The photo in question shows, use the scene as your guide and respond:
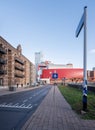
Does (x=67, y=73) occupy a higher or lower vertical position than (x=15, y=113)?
higher

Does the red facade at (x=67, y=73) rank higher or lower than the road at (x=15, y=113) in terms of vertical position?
higher

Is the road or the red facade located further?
the red facade

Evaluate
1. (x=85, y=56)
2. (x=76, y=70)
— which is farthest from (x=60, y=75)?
(x=85, y=56)

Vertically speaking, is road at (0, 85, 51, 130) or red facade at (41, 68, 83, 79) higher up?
red facade at (41, 68, 83, 79)

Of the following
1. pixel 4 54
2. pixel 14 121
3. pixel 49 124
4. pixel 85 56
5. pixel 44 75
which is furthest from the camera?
pixel 44 75

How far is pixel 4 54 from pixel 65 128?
74.4m

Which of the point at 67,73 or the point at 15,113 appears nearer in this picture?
the point at 15,113

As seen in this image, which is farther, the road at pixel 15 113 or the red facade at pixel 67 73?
the red facade at pixel 67 73

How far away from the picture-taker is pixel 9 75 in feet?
299

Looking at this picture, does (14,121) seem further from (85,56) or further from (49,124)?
(85,56)

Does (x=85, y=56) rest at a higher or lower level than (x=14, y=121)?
higher

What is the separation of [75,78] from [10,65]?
6667cm

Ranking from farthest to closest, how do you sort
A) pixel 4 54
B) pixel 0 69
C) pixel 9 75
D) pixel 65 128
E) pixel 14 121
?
1. pixel 9 75
2. pixel 4 54
3. pixel 0 69
4. pixel 14 121
5. pixel 65 128

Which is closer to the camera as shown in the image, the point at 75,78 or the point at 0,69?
the point at 0,69
